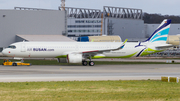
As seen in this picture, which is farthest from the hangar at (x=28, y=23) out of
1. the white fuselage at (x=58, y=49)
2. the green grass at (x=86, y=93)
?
the green grass at (x=86, y=93)

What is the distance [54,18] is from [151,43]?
35594 mm

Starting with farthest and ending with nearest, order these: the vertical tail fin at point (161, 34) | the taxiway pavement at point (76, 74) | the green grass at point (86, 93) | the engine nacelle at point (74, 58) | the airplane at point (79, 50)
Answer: the vertical tail fin at point (161, 34) < the airplane at point (79, 50) < the engine nacelle at point (74, 58) < the taxiway pavement at point (76, 74) < the green grass at point (86, 93)

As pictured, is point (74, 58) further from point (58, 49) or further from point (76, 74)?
point (76, 74)

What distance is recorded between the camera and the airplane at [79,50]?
43.4 m

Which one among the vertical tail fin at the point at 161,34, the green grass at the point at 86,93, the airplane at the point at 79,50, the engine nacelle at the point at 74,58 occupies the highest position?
the vertical tail fin at the point at 161,34

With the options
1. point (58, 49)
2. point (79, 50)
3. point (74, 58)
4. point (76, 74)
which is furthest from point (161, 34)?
point (76, 74)

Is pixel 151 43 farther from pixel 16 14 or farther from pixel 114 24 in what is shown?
pixel 114 24

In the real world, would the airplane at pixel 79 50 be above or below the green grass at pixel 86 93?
above

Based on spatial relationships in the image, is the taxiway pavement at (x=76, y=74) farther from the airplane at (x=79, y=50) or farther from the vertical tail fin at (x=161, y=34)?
the vertical tail fin at (x=161, y=34)

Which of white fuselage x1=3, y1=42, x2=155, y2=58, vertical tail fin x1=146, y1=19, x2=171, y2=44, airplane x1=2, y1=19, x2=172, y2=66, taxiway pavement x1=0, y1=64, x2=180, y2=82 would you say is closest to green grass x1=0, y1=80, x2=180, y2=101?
taxiway pavement x1=0, y1=64, x2=180, y2=82

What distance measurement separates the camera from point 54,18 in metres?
77.4

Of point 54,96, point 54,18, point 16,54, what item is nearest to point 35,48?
point 16,54

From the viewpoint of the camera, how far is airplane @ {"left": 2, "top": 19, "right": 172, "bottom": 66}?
43.4m

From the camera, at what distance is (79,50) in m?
45.8
